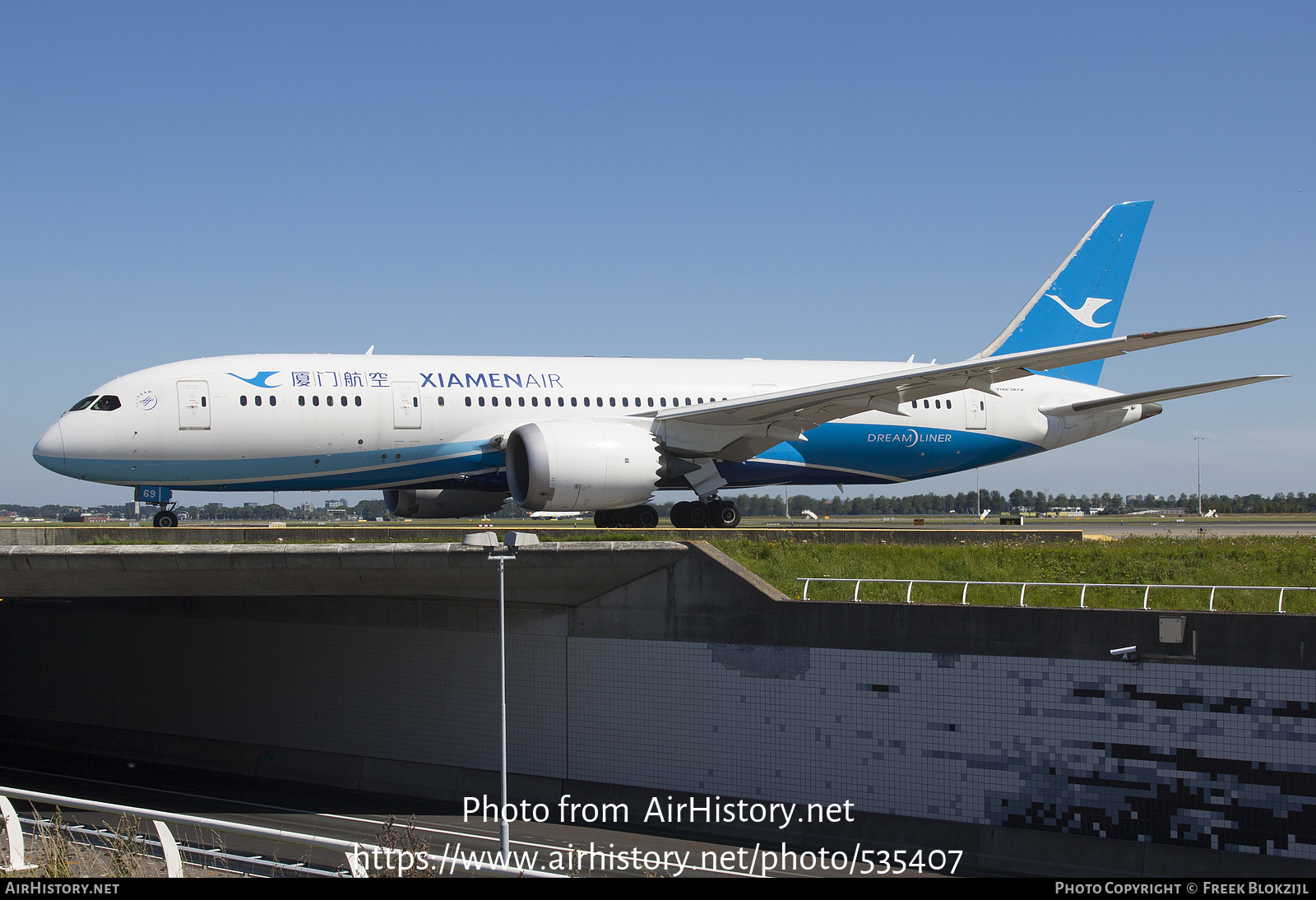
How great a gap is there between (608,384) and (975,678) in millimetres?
13318

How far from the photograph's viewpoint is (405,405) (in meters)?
25.5

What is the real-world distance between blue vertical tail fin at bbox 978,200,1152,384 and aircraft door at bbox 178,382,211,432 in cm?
2232

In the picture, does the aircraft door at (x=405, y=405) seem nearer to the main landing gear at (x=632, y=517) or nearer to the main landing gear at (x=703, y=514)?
the main landing gear at (x=632, y=517)

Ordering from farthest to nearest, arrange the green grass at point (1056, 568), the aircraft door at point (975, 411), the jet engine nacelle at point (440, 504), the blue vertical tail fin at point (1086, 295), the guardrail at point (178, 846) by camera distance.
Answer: the blue vertical tail fin at point (1086, 295)
the aircraft door at point (975, 411)
the jet engine nacelle at point (440, 504)
the green grass at point (1056, 568)
the guardrail at point (178, 846)

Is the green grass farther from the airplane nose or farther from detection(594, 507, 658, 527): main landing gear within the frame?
the airplane nose

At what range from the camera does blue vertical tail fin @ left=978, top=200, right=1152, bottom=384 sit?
32750 mm

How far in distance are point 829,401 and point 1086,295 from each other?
12655mm

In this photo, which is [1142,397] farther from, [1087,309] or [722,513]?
[722,513]

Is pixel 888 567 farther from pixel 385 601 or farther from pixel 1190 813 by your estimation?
pixel 385 601

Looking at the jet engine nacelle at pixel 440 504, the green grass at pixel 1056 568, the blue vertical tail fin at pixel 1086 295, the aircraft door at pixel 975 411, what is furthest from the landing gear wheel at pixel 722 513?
the blue vertical tail fin at pixel 1086 295

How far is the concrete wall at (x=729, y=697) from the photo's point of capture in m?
15.4

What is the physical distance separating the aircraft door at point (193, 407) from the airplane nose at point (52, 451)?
2446mm

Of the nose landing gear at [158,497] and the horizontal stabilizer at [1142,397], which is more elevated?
the horizontal stabilizer at [1142,397]

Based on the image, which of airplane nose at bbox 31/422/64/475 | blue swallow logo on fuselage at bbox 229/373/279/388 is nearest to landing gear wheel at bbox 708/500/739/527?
blue swallow logo on fuselage at bbox 229/373/279/388
